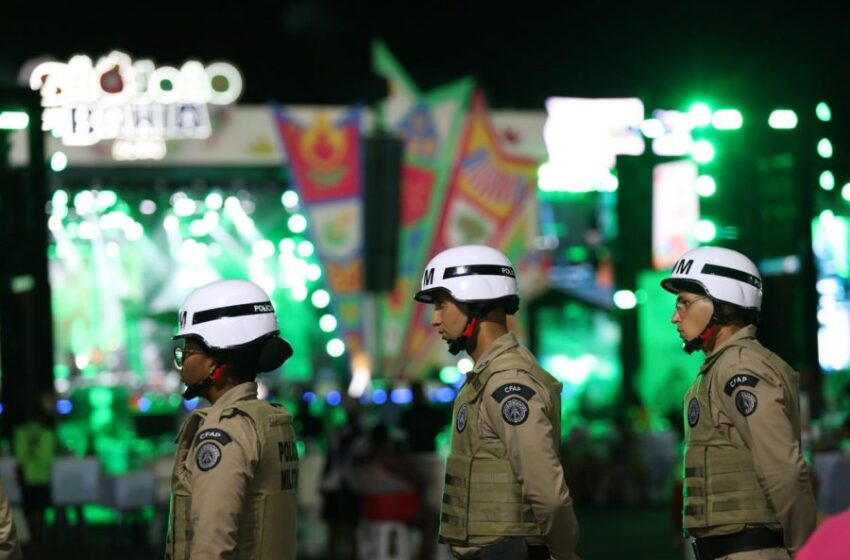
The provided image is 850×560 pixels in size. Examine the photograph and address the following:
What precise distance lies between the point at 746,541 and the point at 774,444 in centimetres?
43

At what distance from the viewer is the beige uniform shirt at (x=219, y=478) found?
487cm

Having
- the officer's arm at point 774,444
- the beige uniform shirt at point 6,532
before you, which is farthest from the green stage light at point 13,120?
the beige uniform shirt at point 6,532

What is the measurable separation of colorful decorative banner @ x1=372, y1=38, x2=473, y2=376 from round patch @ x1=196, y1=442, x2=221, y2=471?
99.9ft

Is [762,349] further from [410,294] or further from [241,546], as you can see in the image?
[410,294]

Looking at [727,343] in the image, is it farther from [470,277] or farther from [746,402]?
[470,277]

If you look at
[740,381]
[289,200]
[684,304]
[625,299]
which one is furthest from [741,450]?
[289,200]

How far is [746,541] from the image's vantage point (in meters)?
6.17

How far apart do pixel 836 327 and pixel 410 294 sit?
9.45 meters

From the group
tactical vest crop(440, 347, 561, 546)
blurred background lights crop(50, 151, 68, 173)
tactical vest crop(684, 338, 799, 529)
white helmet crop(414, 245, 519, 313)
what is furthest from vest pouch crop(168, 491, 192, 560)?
blurred background lights crop(50, 151, 68, 173)

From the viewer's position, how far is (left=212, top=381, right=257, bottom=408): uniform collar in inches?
207

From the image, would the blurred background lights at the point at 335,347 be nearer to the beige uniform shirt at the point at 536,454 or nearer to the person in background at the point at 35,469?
the person in background at the point at 35,469

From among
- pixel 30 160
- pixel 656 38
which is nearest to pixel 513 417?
pixel 30 160

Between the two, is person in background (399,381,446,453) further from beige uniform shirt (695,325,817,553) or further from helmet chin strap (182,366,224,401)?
helmet chin strap (182,366,224,401)

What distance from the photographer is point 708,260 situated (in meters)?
6.66
